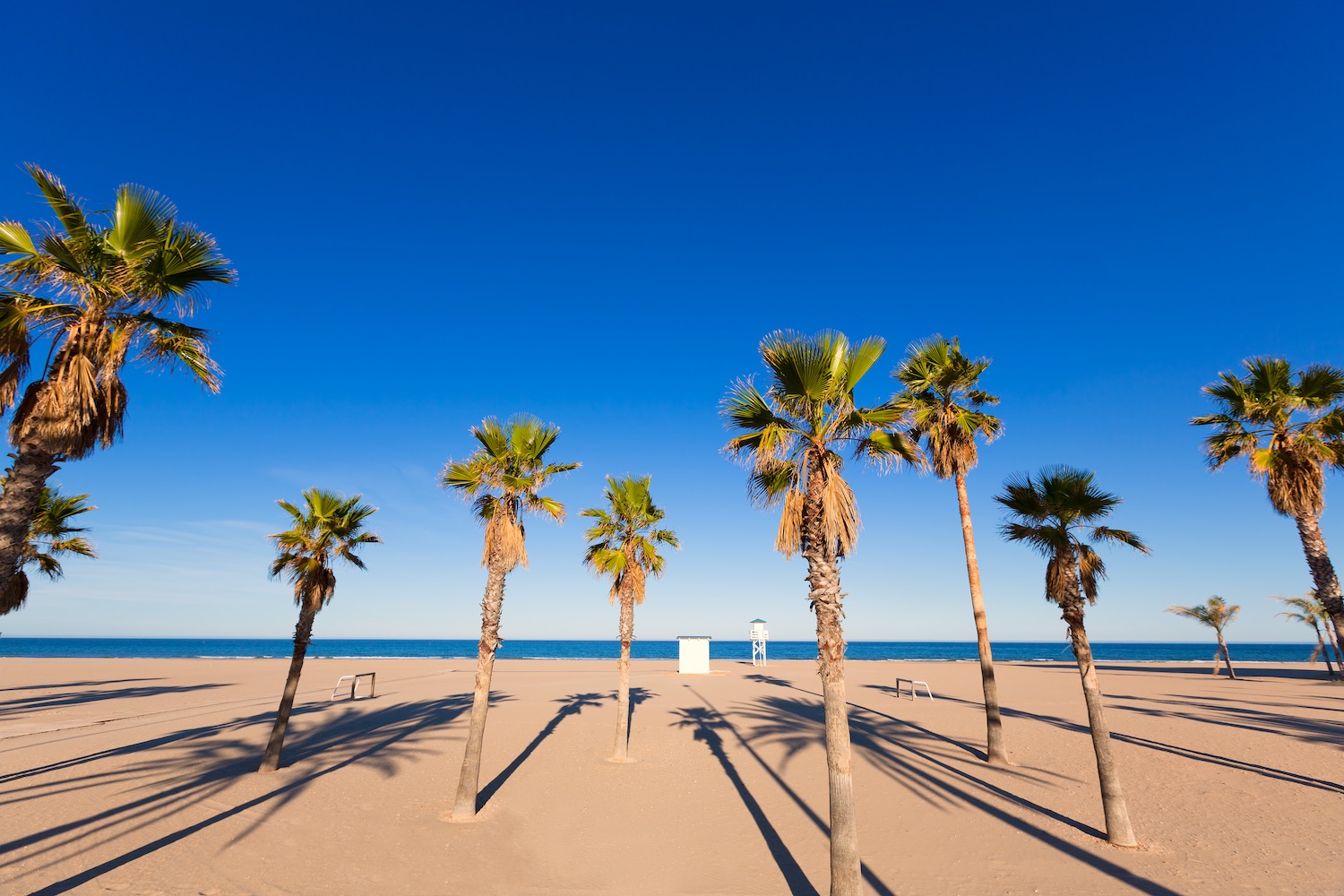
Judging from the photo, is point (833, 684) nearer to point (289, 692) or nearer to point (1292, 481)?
point (289, 692)

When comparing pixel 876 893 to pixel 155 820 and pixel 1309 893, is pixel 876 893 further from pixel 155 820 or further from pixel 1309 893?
pixel 155 820

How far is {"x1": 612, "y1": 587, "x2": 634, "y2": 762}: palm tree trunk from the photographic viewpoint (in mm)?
16734

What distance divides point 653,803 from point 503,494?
300 inches

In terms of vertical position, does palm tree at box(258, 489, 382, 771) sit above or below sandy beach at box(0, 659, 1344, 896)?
above

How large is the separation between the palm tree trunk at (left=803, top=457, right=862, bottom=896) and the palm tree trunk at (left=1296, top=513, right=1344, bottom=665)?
60.4 ft

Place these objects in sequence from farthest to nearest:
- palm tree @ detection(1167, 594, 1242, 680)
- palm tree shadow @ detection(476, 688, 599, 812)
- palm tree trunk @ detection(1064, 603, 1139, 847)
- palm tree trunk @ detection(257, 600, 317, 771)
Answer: palm tree @ detection(1167, 594, 1242, 680)
palm tree trunk @ detection(257, 600, 317, 771)
palm tree shadow @ detection(476, 688, 599, 812)
palm tree trunk @ detection(1064, 603, 1139, 847)

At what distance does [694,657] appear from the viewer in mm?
44531

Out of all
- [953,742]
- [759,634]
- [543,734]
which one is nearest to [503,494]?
[543,734]

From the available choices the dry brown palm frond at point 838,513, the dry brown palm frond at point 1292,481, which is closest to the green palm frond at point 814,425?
the dry brown palm frond at point 838,513

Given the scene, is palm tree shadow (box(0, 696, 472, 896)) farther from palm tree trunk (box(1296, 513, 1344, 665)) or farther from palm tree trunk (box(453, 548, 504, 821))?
palm tree trunk (box(1296, 513, 1344, 665))

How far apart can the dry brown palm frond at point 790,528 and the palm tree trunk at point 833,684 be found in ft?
0.30

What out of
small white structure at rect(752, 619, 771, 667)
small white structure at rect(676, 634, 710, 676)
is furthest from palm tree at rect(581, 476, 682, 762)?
small white structure at rect(752, 619, 771, 667)

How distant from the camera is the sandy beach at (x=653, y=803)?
886cm

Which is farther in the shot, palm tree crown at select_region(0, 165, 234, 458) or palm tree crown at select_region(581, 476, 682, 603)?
palm tree crown at select_region(581, 476, 682, 603)
